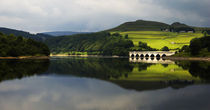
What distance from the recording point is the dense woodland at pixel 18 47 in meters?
147

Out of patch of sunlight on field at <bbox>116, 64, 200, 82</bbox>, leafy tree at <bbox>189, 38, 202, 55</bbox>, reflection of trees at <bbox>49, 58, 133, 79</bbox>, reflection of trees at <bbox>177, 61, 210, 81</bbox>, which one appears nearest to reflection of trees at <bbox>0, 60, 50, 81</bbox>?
reflection of trees at <bbox>49, 58, 133, 79</bbox>

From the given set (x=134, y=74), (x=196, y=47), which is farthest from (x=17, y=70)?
(x=196, y=47)

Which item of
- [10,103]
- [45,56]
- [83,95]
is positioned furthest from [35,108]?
[45,56]

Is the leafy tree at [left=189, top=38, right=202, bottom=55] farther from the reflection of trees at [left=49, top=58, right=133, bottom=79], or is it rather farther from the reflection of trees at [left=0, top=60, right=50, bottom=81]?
the reflection of trees at [left=0, top=60, right=50, bottom=81]

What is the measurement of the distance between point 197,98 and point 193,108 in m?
5.44

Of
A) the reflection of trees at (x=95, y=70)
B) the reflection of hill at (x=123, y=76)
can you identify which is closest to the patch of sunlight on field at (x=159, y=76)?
the reflection of hill at (x=123, y=76)

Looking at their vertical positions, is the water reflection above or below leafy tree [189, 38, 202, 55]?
below

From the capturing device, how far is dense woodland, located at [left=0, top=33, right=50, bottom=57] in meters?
147

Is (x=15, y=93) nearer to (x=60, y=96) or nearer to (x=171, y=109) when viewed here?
(x=60, y=96)

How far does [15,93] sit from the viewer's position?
31297 millimetres

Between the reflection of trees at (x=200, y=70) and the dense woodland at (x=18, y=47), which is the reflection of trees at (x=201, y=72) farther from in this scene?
the dense woodland at (x=18, y=47)

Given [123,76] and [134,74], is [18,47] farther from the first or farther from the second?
[123,76]

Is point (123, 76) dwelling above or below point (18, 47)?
below

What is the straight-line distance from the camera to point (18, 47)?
15462cm
